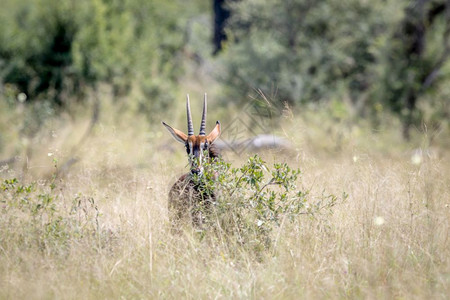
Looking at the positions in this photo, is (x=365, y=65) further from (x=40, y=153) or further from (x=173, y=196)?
(x=173, y=196)

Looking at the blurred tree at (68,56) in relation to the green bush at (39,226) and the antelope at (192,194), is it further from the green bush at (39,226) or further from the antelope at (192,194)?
the green bush at (39,226)

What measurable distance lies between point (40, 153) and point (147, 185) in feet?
13.2

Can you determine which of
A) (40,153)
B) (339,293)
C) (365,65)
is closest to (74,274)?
(339,293)

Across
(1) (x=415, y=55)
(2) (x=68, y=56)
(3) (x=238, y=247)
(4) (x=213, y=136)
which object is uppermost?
(2) (x=68, y=56)

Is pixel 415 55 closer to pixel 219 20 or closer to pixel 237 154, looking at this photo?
pixel 237 154

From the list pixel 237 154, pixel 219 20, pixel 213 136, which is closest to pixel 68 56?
pixel 219 20

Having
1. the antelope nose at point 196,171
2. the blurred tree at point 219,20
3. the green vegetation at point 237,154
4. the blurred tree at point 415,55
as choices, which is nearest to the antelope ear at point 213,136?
the green vegetation at point 237,154

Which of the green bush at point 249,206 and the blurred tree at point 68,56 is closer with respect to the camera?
the green bush at point 249,206

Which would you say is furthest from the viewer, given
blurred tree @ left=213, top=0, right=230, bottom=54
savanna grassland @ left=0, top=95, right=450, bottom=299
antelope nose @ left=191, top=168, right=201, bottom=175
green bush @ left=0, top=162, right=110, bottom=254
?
blurred tree @ left=213, top=0, right=230, bottom=54

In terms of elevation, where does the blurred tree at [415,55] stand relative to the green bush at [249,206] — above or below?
above

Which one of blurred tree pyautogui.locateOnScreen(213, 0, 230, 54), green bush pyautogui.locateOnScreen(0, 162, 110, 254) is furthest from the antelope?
blurred tree pyautogui.locateOnScreen(213, 0, 230, 54)

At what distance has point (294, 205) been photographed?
5.41 metres

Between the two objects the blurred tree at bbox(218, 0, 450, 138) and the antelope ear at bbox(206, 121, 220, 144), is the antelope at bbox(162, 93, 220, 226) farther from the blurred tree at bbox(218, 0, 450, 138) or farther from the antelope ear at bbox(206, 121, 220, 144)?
the blurred tree at bbox(218, 0, 450, 138)

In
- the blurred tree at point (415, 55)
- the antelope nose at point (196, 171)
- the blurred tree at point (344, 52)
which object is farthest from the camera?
the blurred tree at point (344, 52)
